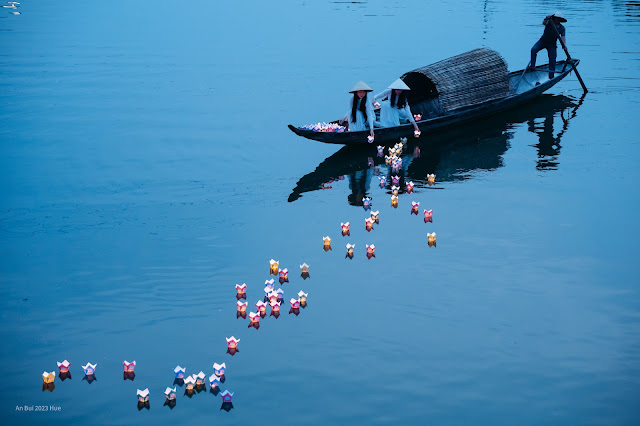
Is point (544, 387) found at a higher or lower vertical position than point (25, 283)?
lower

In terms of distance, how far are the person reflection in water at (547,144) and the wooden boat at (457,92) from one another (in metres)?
1.12

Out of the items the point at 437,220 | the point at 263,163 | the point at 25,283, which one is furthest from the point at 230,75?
the point at 25,283

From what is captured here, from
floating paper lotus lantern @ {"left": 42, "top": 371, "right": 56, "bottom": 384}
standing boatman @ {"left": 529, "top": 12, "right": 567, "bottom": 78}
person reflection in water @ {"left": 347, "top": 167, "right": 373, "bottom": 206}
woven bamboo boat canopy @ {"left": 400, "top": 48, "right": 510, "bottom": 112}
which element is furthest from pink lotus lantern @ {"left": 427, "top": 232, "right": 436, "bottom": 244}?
standing boatman @ {"left": 529, "top": 12, "right": 567, "bottom": 78}

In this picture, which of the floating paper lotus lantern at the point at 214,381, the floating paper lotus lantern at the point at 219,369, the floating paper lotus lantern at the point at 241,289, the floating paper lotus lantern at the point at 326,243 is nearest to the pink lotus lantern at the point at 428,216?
the floating paper lotus lantern at the point at 326,243

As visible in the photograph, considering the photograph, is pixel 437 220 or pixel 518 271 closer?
pixel 518 271

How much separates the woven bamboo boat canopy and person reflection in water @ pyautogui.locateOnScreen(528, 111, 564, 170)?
1572 mm

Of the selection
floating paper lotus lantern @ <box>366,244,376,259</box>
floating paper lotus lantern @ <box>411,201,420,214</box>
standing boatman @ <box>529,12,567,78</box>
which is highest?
standing boatman @ <box>529,12,567,78</box>

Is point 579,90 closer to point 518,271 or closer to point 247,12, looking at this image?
point 518,271

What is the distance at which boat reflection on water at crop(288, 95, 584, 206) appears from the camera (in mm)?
16734

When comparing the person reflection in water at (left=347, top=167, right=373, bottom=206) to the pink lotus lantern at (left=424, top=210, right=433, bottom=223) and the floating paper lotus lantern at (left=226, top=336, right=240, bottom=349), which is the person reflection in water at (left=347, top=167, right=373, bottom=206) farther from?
the floating paper lotus lantern at (left=226, top=336, right=240, bottom=349)

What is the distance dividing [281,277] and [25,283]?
14.2 ft

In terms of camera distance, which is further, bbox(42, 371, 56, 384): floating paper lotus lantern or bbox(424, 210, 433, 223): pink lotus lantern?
bbox(424, 210, 433, 223): pink lotus lantern

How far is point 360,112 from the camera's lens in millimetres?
17625

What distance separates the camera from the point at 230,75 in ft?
88.7
